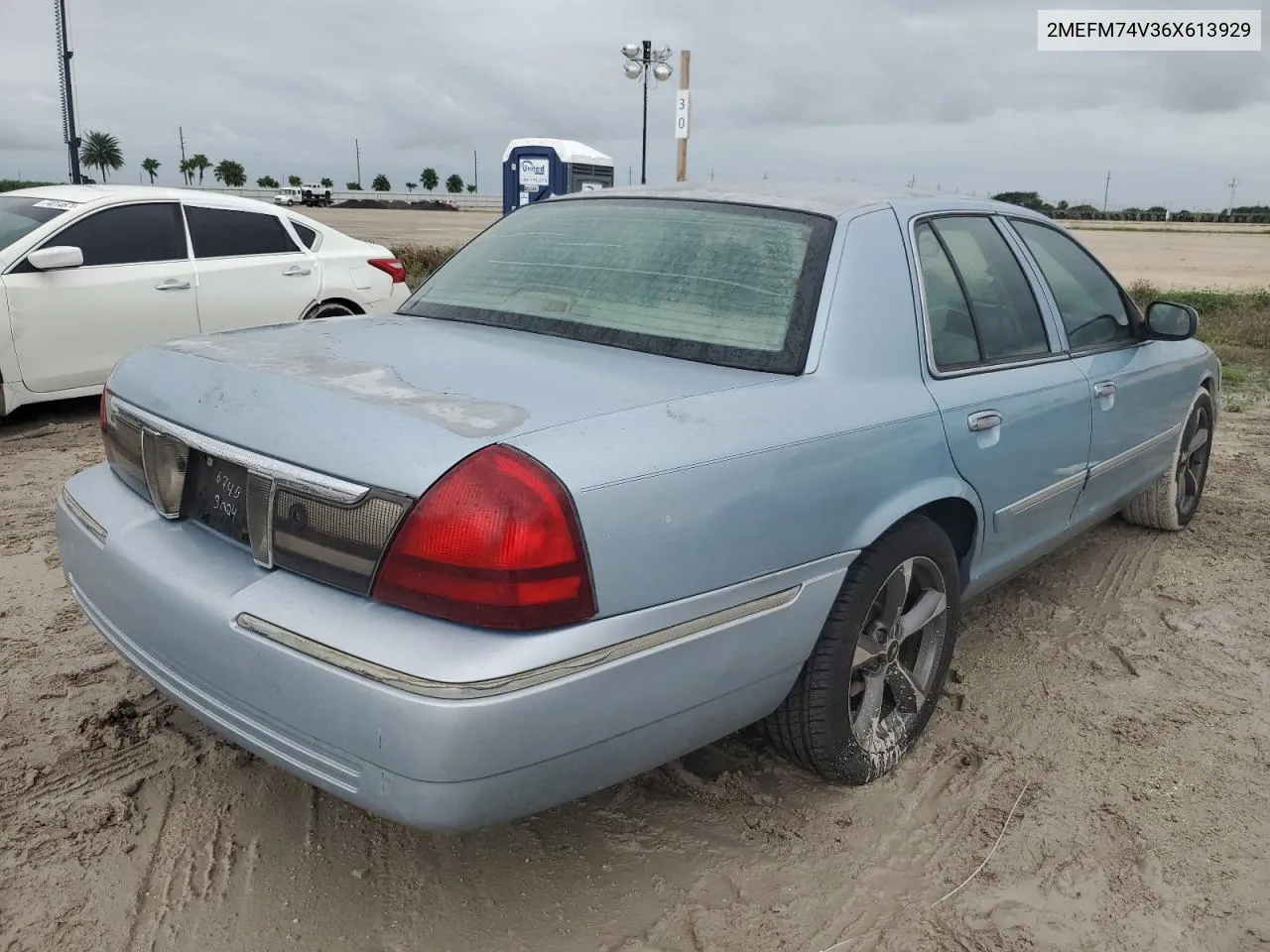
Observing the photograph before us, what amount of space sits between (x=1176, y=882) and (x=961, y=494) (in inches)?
40.4

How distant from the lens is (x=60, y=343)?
6.04 meters

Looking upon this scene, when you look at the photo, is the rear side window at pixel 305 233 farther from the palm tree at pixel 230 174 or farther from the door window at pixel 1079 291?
the palm tree at pixel 230 174

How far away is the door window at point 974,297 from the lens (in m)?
2.87

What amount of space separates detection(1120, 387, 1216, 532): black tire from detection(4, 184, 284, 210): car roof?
18.9 ft

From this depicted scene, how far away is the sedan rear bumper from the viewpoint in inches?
69.6

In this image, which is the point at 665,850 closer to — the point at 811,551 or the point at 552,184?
A: the point at 811,551

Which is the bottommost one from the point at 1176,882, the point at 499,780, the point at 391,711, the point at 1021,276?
the point at 1176,882

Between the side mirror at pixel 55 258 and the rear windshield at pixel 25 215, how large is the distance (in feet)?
1.13

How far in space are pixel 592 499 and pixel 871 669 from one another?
120cm

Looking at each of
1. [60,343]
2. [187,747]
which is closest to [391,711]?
[187,747]

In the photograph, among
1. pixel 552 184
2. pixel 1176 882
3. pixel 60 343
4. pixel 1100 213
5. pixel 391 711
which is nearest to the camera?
pixel 391 711

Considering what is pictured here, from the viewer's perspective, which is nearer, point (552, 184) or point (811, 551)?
point (811, 551)

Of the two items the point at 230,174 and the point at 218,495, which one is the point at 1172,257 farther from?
the point at 230,174

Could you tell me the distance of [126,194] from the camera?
6.45 m
